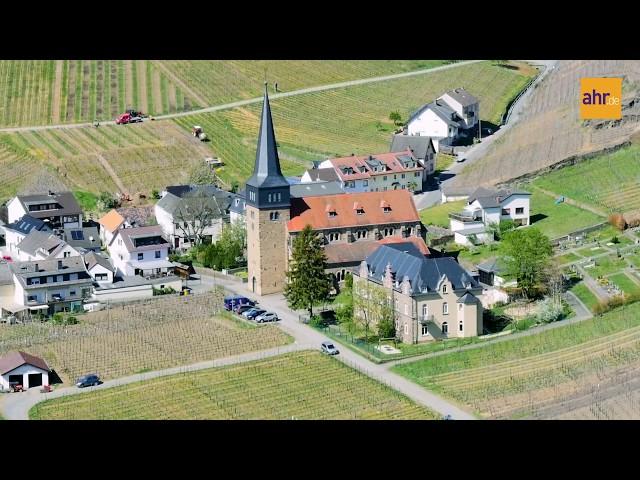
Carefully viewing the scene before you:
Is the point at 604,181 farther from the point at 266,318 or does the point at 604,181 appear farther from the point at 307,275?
the point at 266,318

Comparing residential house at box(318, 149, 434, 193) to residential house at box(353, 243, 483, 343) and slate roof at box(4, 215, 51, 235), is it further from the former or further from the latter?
residential house at box(353, 243, 483, 343)

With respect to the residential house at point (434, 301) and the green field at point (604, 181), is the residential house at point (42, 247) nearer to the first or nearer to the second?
the residential house at point (434, 301)

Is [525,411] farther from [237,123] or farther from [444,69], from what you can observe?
[444,69]

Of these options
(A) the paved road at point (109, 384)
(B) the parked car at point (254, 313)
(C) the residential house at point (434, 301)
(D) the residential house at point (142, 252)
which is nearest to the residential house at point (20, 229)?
(D) the residential house at point (142, 252)

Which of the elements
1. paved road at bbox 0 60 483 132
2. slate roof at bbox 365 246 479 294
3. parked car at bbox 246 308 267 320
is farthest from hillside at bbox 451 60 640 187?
parked car at bbox 246 308 267 320

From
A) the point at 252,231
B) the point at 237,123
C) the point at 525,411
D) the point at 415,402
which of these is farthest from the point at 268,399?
the point at 237,123

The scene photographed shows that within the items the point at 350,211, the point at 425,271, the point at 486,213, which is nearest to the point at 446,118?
the point at 486,213
